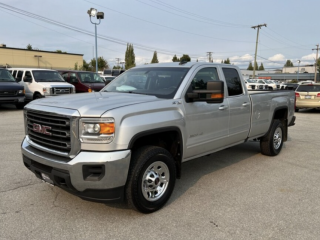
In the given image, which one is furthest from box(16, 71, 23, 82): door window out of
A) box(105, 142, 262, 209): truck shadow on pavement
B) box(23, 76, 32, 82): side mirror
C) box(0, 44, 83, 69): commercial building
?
box(0, 44, 83, 69): commercial building

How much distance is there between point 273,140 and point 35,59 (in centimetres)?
4427

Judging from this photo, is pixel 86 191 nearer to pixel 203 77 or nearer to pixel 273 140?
pixel 203 77

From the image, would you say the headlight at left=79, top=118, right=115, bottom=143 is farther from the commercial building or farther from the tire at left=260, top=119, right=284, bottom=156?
the commercial building

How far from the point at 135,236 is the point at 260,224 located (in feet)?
4.84

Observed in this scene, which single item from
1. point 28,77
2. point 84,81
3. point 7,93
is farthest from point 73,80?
point 7,93

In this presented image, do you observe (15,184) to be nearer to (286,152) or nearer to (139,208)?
(139,208)

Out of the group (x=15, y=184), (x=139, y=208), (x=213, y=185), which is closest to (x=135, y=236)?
(x=139, y=208)

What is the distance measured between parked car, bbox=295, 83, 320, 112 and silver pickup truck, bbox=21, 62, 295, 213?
11.2 metres

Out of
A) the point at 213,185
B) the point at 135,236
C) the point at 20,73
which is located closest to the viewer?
the point at 135,236

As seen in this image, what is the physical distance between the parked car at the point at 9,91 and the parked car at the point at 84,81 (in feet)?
9.80

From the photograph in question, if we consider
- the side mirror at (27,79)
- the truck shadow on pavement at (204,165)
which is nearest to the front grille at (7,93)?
the side mirror at (27,79)

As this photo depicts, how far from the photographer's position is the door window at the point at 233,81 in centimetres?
513

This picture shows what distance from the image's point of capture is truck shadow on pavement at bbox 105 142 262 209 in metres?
4.38

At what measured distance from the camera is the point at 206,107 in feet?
14.3
